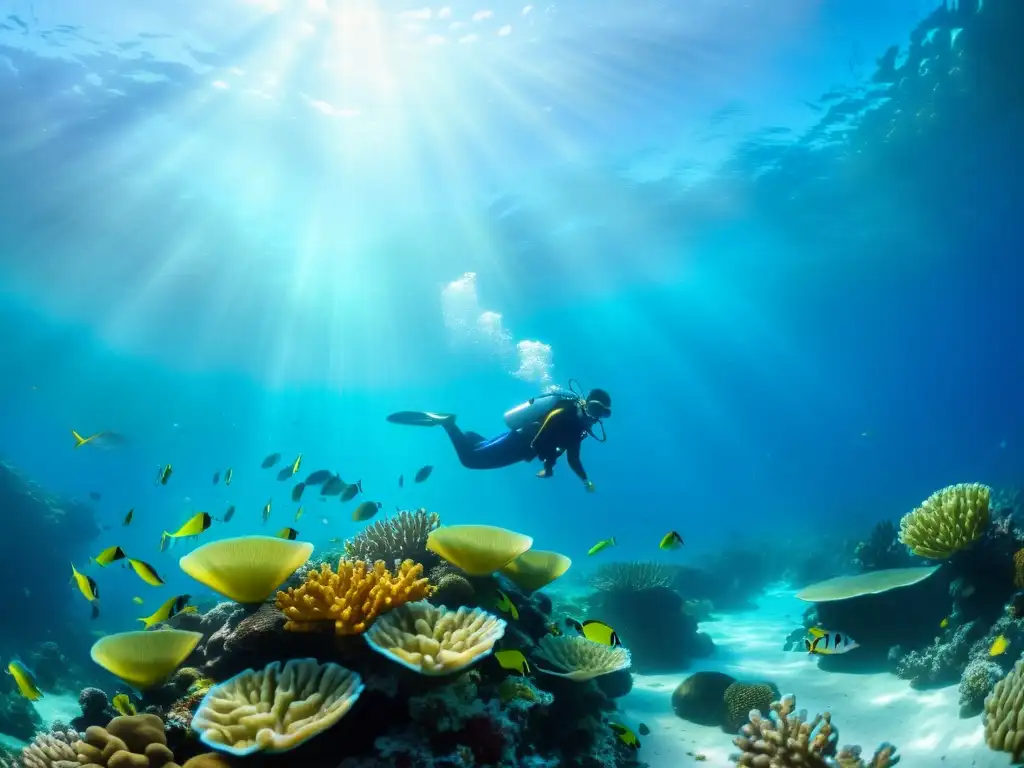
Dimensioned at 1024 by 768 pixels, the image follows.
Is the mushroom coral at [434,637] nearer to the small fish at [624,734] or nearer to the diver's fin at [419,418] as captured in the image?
the small fish at [624,734]

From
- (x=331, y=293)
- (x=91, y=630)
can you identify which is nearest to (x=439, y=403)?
(x=331, y=293)

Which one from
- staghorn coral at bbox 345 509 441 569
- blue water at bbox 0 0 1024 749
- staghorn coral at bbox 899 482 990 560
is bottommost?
staghorn coral at bbox 345 509 441 569

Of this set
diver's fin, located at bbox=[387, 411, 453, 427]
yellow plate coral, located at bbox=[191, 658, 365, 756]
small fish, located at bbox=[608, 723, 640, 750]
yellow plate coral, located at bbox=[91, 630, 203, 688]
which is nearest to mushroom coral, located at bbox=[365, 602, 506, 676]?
yellow plate coral, located at bbox=[191, 658, 365, 756]

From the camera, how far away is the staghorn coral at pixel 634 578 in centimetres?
1026

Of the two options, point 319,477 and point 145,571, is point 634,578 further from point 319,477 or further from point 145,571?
point 145,571

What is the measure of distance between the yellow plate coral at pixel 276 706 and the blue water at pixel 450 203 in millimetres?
19874

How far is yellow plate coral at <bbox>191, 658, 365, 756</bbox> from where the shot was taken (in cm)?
272

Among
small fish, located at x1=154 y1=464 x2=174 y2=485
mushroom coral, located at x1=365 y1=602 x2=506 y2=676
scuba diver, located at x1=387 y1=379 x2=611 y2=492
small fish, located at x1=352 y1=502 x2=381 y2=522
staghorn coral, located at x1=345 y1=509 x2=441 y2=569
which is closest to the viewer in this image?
mushroom coral, located at x1=365 y1=602 x2=506 y2=676

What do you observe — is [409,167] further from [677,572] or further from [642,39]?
[677,572]

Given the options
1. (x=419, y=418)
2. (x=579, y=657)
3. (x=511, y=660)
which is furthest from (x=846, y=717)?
(x=419, y=418)

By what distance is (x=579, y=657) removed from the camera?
4828 millimetres

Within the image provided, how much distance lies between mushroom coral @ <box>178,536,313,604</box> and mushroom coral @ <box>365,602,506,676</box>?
2.79 ft

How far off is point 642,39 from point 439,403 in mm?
56835

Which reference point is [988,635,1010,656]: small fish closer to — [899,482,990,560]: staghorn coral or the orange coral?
[899,482,990,560]: staghorn coral
